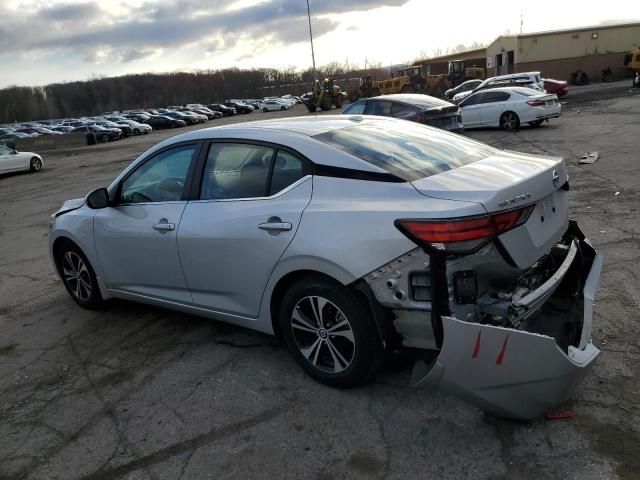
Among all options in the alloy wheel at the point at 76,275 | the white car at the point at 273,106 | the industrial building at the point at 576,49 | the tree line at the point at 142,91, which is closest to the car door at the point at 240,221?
the alloy wheel at the point at 76,275

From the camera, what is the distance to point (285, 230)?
3145 mm

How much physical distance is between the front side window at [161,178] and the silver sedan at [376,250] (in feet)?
0.04

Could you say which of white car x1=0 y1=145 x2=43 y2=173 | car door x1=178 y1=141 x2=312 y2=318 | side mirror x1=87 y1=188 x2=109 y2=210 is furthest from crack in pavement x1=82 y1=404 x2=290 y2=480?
white car x1=0 y1=145 x2=43 y2=173

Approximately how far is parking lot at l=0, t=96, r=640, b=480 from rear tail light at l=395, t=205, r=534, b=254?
1056 mm

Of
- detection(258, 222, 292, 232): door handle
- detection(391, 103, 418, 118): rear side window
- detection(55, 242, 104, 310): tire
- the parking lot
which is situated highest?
detection(258, 222, 292, 232): door handle

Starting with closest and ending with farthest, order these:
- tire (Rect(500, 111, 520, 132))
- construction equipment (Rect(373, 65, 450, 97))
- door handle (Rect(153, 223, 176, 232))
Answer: door handle (Rect(153, 223, 176, 232))
tire (Rect(500, 111, 520, 132))
construction equipment (Rect(373, 65, 450, 97))

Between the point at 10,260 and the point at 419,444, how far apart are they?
706cm

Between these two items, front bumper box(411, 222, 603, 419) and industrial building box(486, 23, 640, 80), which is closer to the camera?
front bumper box(411, 222, 603, 419)

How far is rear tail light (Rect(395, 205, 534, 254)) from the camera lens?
2.54m

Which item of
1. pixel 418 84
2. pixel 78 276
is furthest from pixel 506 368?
pixel 418 84

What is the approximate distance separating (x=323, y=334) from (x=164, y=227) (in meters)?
1.55

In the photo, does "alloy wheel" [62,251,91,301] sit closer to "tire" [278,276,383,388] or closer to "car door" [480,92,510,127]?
"tire" [278,276,383,388]

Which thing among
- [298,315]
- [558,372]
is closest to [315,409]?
[298,315]

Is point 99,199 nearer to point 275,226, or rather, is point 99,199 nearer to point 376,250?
point 275,226
